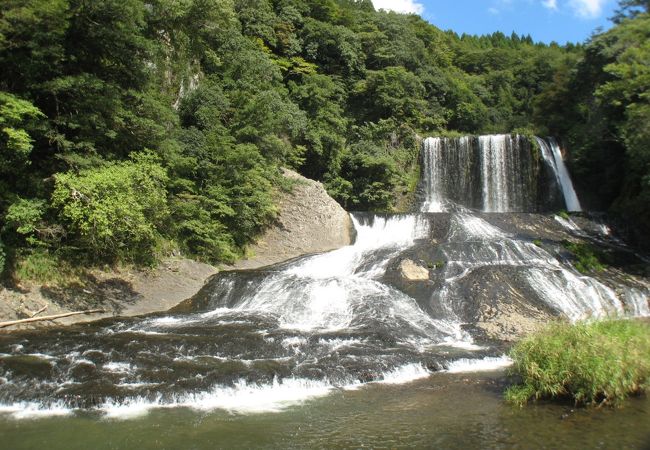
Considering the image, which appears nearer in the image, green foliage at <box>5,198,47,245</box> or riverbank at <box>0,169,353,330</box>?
green foliage at <box>5,198,47,245</box>

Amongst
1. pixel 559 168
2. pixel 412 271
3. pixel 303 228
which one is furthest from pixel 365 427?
pixel 559 168

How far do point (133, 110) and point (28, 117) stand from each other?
356 cm

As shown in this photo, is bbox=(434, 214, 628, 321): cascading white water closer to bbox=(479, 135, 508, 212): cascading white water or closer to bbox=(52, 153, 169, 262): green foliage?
bbox=(479, 135, 508, 212): cascading white water

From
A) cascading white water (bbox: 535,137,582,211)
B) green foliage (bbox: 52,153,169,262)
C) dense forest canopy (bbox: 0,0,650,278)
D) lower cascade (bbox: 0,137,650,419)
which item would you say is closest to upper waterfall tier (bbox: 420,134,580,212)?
cascading white water (bbox: 535,137,582,211)

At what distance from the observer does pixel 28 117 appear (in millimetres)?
13789

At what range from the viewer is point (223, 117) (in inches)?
918

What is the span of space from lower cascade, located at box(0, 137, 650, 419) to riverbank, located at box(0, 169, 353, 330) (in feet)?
2.53

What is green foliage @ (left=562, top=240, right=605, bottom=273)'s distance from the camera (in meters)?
18.1

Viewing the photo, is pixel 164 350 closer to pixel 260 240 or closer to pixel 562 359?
pixel 562 359

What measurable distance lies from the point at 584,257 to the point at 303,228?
1192cm

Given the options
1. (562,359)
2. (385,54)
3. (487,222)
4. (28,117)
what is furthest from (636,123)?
(385,54)

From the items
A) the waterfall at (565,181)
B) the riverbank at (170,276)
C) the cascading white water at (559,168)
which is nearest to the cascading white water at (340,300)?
the riverbank at (170,276)

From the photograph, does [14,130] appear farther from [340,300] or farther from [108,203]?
[340,300]

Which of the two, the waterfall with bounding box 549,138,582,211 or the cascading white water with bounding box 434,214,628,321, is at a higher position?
the waterfall with bounding box 549,138,582,211
